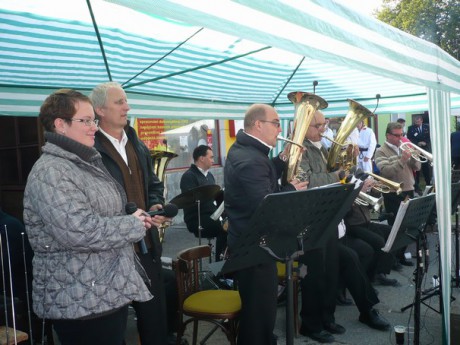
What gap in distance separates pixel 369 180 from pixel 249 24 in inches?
128

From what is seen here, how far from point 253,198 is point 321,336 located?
1.88 meters

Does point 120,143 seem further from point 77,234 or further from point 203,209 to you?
point 203,209

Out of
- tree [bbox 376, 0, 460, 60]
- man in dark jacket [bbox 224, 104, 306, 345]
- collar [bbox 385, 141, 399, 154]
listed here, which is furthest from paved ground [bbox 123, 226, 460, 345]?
tree [bbox 376, 0, 460, 60]

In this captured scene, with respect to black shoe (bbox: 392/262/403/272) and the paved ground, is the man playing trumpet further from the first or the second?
Answer: the paved ground

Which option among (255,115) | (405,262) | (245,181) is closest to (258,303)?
(245,181)

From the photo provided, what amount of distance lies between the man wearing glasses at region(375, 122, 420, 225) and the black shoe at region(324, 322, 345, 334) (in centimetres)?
268

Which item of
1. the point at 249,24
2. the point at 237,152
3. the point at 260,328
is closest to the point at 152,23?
the point at 237,152

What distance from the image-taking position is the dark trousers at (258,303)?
3375 mm

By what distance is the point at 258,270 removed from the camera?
11.0 feet

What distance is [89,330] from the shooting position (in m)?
2.32

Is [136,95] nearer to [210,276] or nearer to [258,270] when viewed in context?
[210,276]

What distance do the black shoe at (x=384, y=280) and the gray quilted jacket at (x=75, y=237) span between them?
176 inches

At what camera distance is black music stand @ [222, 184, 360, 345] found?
2.58 metres

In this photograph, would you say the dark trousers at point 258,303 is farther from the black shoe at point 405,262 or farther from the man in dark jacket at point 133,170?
the black shoe at point 405,262
